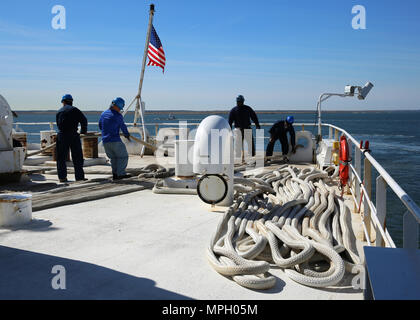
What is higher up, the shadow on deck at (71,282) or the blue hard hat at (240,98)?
the blue hard hat at (240,98)

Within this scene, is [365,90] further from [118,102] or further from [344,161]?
[118,102]

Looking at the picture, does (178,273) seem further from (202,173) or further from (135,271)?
(202,173)

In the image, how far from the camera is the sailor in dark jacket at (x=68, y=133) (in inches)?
313

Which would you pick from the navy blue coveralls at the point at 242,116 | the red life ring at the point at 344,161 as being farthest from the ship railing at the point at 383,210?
the navy blue coveralls at the point at 242,116

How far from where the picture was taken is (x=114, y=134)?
7953 mm

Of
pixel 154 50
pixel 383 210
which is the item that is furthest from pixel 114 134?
pixel 154 50

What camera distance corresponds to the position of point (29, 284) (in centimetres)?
323

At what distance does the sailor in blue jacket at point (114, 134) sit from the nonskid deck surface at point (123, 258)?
2304 millimetres

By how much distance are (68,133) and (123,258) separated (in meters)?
4.84

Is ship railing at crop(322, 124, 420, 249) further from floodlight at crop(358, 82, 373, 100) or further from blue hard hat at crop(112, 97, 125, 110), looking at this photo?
floodlight at crop(358, 82, 373, 100)

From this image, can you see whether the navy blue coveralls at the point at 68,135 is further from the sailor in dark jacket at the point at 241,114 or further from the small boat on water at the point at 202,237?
the sailor in dark jacket at the point at 241,114

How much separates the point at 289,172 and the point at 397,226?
7503 mm

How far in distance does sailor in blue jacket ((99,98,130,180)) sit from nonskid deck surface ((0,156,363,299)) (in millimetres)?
2304

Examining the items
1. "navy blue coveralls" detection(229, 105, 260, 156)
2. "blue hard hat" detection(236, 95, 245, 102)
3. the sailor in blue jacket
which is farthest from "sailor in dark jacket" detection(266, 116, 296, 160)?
the sailor in blue jacket
